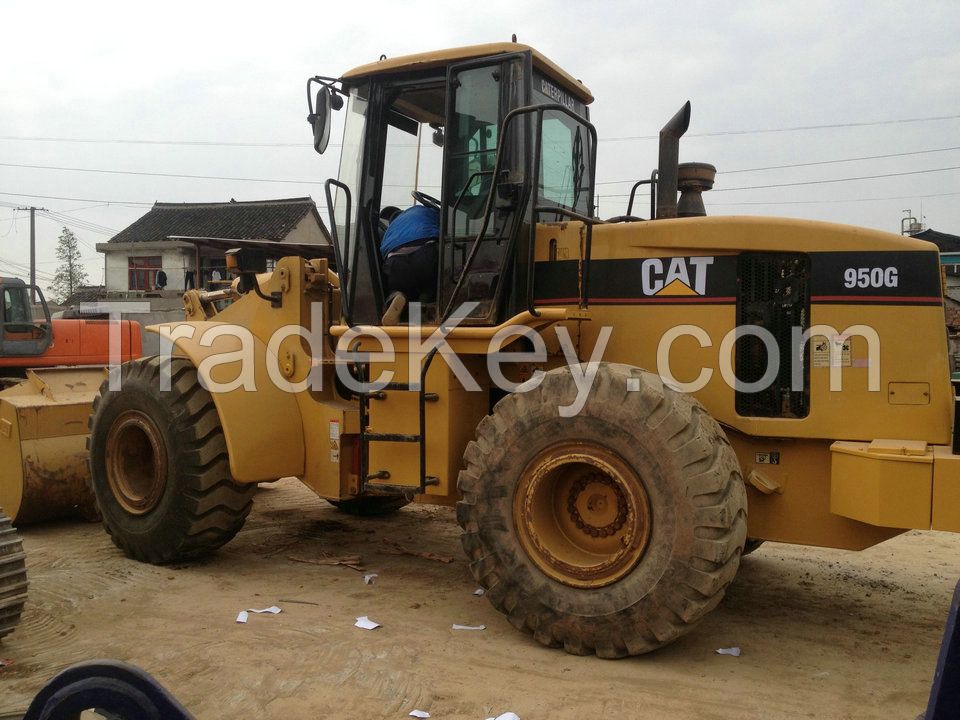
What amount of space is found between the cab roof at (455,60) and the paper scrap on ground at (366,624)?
3.34 metres

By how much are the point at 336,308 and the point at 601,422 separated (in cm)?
275

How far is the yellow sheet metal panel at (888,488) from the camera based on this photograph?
389 centimetres

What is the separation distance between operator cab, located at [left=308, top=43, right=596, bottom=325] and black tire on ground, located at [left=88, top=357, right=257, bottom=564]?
1308mm

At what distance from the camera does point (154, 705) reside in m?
2.18

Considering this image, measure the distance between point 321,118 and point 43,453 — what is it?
365cm

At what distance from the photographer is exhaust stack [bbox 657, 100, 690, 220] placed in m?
4.88

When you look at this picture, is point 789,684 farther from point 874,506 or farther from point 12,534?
point 12,534

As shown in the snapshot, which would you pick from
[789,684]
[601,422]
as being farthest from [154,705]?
[789,684]

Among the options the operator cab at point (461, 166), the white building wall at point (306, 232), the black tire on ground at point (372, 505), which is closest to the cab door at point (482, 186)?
the operator cab at point (461, 166)

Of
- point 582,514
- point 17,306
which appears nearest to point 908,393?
point 582,514

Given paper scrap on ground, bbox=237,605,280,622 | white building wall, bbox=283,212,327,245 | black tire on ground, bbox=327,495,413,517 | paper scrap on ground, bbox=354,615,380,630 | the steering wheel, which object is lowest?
paper scrap on ground, bbox=237,605,280,622

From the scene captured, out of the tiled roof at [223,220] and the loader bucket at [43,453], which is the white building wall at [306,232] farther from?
the loader bucket at [43,453]

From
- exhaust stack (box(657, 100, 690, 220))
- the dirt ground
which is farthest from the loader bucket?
exhaust stack (box(657, 100, 690, 220))

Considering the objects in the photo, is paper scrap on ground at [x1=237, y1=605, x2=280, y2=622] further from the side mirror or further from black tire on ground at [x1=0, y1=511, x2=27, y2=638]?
the side mirror
